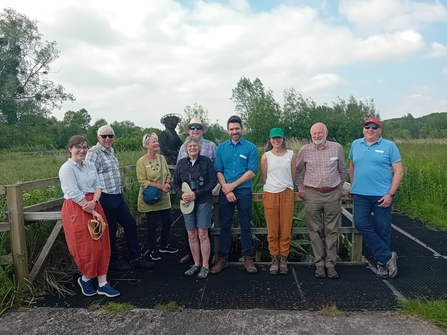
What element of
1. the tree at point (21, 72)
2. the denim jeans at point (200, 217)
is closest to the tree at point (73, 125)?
the tree at point (21, 72)

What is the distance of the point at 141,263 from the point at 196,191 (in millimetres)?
1241

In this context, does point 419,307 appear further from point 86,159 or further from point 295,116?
point 295,116

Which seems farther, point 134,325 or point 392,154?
point 392,154

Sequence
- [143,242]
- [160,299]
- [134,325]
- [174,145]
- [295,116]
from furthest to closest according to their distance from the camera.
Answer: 1. [295,116]
2. [174,145]
3. [143,242]
4. [160,299]
5. [134,325]

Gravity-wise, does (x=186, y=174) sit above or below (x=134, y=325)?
above

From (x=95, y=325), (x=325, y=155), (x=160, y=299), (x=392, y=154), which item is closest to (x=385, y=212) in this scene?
(x=392, y=154)

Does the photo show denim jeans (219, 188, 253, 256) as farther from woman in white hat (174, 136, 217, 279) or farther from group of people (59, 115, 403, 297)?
woman in white hat (174, 136, 217, 279)

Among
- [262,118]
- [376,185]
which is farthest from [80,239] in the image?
[262,118]

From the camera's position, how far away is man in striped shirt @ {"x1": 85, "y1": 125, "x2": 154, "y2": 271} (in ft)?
13.2

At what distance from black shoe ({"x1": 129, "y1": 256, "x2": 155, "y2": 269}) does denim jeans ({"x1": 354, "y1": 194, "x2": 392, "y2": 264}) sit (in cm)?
249

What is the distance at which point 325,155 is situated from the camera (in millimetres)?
3912

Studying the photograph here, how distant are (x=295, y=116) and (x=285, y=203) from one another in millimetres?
28015

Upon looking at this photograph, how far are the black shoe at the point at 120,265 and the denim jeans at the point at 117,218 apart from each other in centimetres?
6

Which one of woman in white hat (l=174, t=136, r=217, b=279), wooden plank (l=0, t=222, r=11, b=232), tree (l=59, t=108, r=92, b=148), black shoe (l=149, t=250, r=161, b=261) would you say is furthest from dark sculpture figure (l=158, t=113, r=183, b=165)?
tree (l=59, t=108, r=92, b=148)
